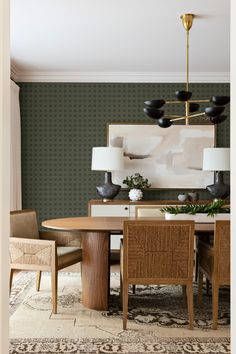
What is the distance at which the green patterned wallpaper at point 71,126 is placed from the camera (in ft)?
19.6

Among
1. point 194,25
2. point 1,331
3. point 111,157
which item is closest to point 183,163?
point 111,157

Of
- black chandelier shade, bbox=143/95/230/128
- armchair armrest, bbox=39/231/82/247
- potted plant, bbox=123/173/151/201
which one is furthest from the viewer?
potted plant, bbox=123/173/151/201

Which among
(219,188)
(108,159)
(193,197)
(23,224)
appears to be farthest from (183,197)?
(23,224)

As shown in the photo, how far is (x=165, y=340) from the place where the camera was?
9.53ft

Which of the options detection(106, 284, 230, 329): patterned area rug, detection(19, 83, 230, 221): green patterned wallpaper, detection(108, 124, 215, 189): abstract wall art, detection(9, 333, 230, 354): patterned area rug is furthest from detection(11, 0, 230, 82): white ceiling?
detection(9, 333, 230, 354): patterned area rug

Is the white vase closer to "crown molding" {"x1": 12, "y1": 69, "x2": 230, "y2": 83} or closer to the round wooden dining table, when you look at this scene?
"crown molding" {"x1": 12, "y1": 69, "x2": 230, "y2": 83}

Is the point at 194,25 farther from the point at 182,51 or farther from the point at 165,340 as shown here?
the point at 165,340

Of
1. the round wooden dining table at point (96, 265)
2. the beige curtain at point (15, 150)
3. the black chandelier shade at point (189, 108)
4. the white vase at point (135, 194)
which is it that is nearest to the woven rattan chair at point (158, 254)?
the round wooden dining table at point (96, 265)

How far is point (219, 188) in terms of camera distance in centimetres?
558

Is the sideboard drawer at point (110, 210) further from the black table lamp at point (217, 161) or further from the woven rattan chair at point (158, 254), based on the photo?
the woven rattan chair at point (158, 254)

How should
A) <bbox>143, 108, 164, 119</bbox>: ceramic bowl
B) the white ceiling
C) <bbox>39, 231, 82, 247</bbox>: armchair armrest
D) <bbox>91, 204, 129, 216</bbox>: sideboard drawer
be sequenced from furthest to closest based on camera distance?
<bbox>91, 204, 129, 216</bbox>: sideboard drawer, <bbox>39, 231, 82, 247</bbox>: armchair armrest, <bbox>143, 108, 164, 119</bbox>: ceramic bowl, the white ceiling

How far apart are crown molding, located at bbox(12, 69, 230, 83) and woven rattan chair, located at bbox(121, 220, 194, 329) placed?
330 centimetres

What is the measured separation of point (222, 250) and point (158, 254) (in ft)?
1.42

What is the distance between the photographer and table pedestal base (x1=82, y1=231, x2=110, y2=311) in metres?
3.49
